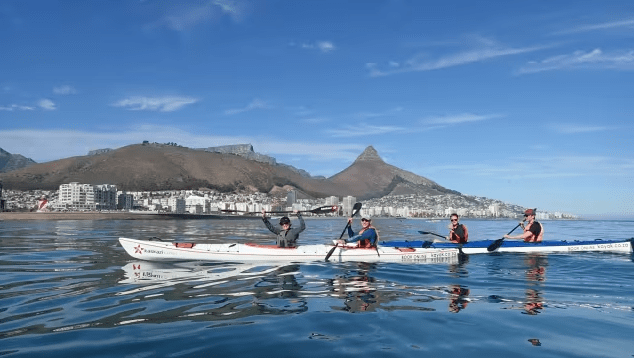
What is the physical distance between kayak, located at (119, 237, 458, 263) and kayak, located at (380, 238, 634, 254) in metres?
2.19

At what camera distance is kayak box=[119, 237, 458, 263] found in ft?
61.4

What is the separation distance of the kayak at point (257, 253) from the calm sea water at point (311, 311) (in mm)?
1341

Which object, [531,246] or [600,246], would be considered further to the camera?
[600,246]

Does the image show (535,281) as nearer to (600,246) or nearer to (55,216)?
(600,246)

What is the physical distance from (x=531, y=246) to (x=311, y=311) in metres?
17.4

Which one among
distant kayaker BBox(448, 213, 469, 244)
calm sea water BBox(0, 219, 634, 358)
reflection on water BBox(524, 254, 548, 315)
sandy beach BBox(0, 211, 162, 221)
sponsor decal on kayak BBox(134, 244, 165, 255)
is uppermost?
distant kayaker BBox(448, 213, 469, 244)

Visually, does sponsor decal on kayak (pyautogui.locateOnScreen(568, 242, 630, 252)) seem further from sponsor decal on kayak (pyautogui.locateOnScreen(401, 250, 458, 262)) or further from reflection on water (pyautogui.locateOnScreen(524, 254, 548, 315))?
sponsor decal on kayak (pyautogui.locateOnScreen(401, 250, 458, 262))

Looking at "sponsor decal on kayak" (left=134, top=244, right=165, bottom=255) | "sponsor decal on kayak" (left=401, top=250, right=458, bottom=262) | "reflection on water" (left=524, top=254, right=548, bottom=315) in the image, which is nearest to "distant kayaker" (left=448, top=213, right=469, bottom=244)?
"sponsor decal on kayak" (left=401, top=250, right=458, bottom=262)

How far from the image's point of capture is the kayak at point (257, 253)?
18.7 metres

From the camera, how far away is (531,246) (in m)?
23.5

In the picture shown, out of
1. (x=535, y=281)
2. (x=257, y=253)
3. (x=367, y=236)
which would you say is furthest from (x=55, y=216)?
(x=535, y=281)

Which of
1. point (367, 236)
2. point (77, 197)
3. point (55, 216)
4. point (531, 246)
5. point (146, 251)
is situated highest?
point (77, 197)

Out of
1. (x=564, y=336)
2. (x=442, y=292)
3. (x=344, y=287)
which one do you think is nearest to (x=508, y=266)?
(x=442, y=292)

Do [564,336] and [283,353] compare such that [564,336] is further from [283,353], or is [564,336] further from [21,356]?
[21,356]
